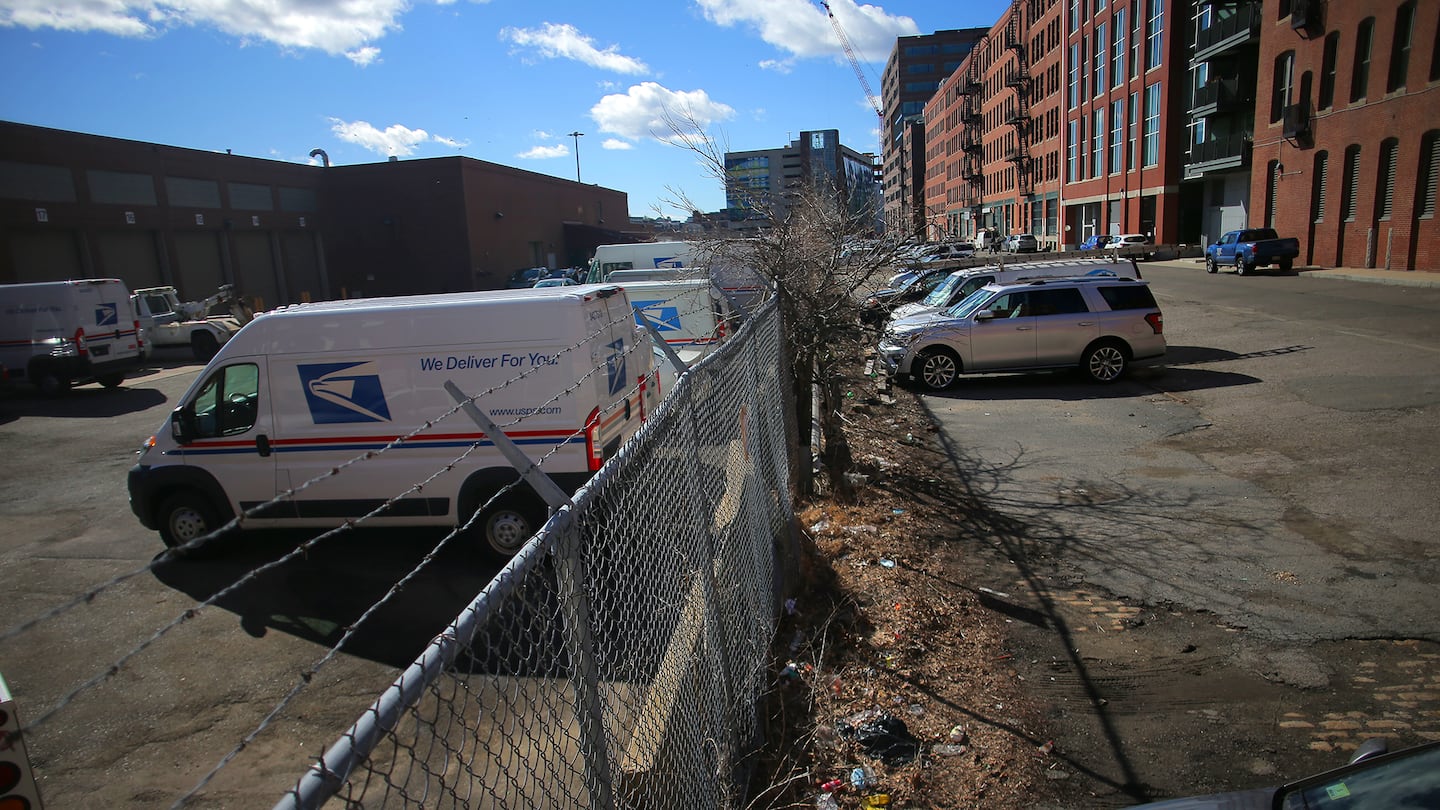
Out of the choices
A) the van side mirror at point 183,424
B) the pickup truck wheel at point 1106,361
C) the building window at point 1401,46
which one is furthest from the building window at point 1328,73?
the van side mirror at point 183,424

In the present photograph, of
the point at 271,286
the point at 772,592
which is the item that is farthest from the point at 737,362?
the point at 271,286

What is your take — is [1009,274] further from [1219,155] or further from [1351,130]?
[1219,155]

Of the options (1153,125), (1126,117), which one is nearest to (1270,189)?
(1153,125)

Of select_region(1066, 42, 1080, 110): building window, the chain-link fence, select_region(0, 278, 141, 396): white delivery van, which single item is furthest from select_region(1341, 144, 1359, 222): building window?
select_region(0, 278, 141, 396): white delivery van

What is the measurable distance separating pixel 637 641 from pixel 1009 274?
16.0 meters

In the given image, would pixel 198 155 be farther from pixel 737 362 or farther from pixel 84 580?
pixel 737 362

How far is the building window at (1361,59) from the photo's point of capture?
30541mm

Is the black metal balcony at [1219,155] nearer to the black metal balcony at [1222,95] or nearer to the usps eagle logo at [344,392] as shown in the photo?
the black metal balcony at [1222,95]

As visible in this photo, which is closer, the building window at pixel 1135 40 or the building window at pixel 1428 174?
the building window at pixel 1428 174

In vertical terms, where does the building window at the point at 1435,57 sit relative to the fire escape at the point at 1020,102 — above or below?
below

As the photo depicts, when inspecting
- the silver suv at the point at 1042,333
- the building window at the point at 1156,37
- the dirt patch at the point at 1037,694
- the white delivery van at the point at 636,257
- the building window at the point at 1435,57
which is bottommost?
the dirt patch at the point at 1037,694

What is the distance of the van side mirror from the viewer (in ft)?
25.3

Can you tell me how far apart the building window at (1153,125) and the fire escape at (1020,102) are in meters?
22.7

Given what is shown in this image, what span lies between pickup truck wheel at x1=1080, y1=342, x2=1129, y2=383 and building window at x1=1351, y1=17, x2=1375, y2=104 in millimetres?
25791
